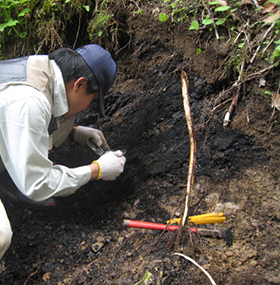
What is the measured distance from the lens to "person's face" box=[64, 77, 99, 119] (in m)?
1.73

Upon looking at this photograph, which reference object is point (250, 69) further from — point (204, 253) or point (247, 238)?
point (204, 253)

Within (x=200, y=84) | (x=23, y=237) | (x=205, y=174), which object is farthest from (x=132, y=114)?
(x=23, y=237)

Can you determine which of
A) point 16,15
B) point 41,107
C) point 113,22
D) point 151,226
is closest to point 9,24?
point 16,15

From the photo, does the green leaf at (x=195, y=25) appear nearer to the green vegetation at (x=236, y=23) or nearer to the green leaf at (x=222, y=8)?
the green vegetation at (x=236, y=23)

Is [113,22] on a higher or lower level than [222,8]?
lower

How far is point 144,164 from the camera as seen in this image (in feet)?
7.56

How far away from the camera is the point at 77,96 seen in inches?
70.3

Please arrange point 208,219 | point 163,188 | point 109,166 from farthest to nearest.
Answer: point 163,188, point 109,166, point 208,219

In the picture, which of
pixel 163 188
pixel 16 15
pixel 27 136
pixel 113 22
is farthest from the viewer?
pixel 16 15

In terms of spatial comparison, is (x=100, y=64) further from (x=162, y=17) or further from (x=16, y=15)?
(x=16, y=15)

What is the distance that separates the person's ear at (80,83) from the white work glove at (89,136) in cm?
75

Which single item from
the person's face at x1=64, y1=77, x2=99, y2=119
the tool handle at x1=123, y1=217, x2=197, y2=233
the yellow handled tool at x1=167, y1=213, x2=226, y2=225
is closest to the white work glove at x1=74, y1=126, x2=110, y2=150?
the person's face at x1=64, y1=77, x2=99, y2=119

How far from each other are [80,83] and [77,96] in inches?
4.1

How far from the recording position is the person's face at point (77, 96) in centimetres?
173
